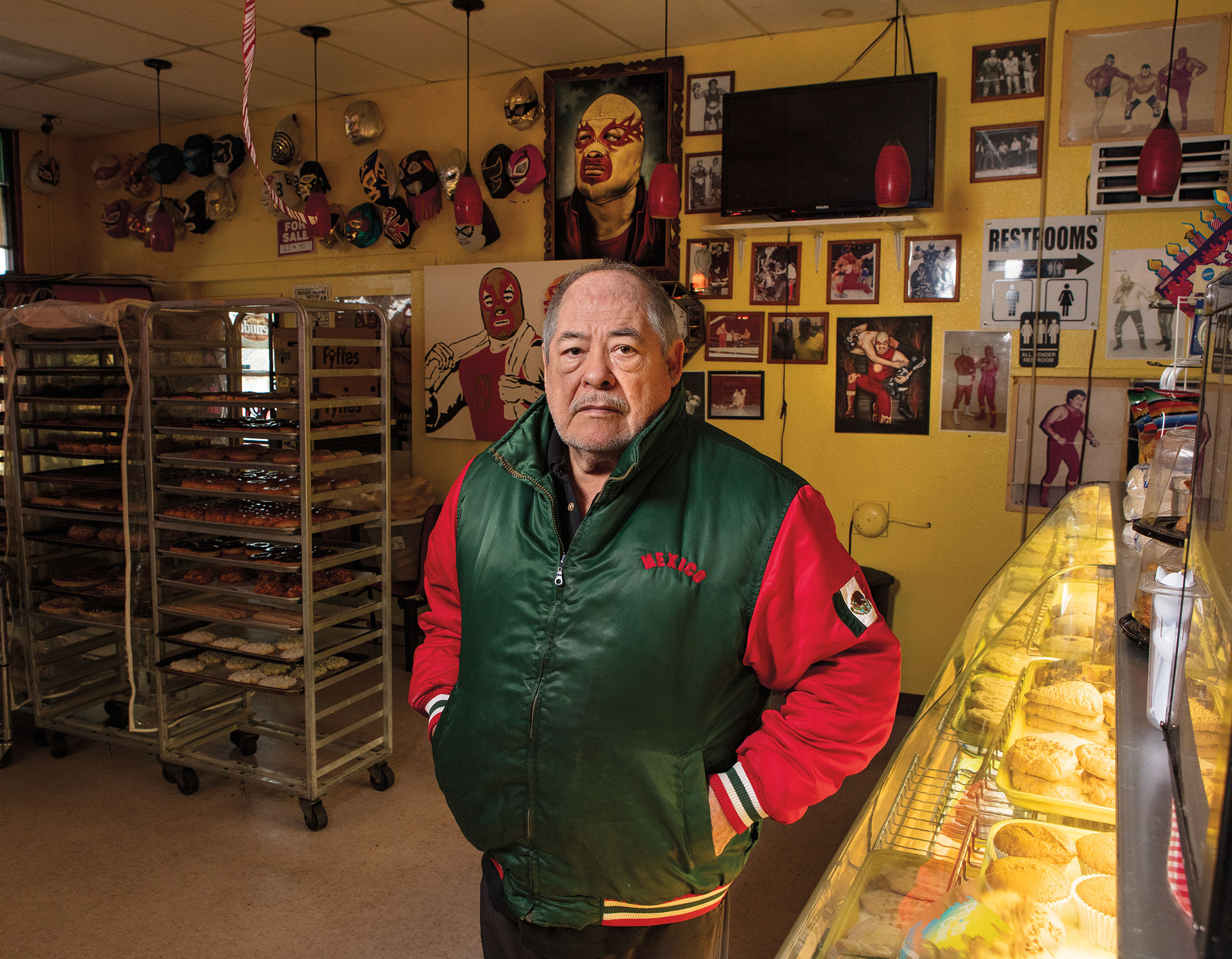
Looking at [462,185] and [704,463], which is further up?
[462,185]

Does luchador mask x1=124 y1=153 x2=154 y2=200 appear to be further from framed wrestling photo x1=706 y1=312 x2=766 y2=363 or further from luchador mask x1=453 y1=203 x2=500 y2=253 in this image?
framed wrestling photo x1=706 y1=312 x2=766 y2=363

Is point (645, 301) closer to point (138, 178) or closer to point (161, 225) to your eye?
point (161, 225)

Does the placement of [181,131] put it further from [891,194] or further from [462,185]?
[891,194]

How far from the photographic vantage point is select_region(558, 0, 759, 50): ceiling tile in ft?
13.4

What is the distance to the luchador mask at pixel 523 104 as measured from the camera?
196 inches

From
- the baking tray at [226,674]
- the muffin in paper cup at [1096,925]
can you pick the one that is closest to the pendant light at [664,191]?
the baking tray at [226,674]

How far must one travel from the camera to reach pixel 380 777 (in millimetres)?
3740

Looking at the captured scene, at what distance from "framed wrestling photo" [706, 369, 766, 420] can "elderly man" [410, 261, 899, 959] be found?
3.20 metres

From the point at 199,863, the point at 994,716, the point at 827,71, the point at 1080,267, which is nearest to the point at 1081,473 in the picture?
the point at 1080,267

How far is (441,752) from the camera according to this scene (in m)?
1.60

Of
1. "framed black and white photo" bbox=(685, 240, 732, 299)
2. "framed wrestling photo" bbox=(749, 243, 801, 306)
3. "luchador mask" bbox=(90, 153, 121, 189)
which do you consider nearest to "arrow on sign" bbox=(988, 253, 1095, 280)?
"framed wrestling photo" bbox=(749, 243, 801, 306)

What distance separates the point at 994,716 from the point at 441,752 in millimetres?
1070

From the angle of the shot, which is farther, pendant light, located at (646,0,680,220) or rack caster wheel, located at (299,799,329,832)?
pendant light, located at (646,0,680,220)

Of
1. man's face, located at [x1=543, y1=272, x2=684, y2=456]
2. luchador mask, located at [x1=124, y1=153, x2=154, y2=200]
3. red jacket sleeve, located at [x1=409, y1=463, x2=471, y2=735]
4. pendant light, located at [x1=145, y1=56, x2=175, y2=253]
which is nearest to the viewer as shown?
man's face, located at [x1=543, y1=272, x2=684, y2=456]
